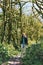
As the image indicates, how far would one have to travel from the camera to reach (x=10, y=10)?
650 inches

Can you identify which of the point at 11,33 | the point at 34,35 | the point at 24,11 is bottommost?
the point at 34,35

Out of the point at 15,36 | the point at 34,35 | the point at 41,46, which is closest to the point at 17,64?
the point at 41,46

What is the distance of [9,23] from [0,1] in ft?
6.95

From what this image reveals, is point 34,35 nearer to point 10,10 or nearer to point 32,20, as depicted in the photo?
Answer: point 32,20

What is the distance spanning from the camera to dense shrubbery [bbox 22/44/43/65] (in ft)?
22.4

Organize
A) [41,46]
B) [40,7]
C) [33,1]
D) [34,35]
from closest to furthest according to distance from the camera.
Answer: [41,46] → [33,1] → [40,7] → [34,35]

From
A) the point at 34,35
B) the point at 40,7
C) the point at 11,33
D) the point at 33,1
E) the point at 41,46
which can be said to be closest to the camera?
the point at 41,46

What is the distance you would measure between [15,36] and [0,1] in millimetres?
3716

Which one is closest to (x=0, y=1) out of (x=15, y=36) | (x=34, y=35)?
(x=15, y=36)

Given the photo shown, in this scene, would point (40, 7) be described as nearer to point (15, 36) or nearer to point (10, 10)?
point (10, 10)

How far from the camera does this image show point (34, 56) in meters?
6.97

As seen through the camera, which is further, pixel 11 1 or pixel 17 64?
pixel 11 1

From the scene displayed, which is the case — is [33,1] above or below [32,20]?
above

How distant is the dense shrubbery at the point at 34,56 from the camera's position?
683 cm
